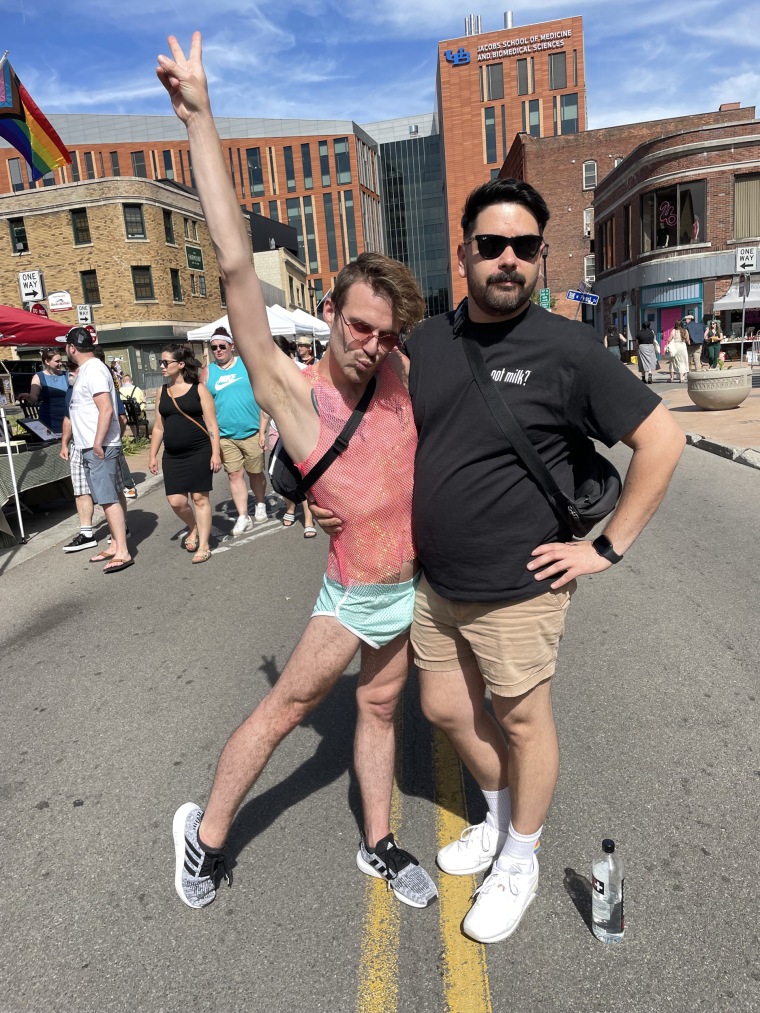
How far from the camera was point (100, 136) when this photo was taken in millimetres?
83625

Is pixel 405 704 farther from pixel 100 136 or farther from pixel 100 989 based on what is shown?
pixel 100 136

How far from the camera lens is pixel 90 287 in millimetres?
40781

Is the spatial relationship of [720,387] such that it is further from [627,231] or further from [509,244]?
[627,231]

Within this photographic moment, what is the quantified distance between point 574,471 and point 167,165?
300 ft

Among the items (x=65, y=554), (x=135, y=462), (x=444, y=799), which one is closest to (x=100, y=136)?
(x=135, y=462)

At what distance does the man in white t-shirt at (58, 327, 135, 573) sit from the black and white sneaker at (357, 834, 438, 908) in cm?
475

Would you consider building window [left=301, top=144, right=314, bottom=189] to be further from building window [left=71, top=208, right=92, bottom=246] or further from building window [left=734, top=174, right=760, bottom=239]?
building window [left=734, top=174, right=760, bottom=239]

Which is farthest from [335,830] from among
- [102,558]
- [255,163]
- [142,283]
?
[255,163]

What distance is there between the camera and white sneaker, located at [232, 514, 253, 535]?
758cm

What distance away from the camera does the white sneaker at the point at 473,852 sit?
2.45m

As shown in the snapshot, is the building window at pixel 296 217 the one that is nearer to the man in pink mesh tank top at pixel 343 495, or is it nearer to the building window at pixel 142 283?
the building window at pixel 142 283

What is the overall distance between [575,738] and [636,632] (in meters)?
1.41

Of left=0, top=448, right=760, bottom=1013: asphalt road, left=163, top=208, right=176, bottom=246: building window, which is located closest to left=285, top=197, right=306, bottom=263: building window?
left=163, top=208, right=176, bottom=246: building window

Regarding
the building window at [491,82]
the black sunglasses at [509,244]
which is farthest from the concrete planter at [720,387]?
the building window at [491,82]
